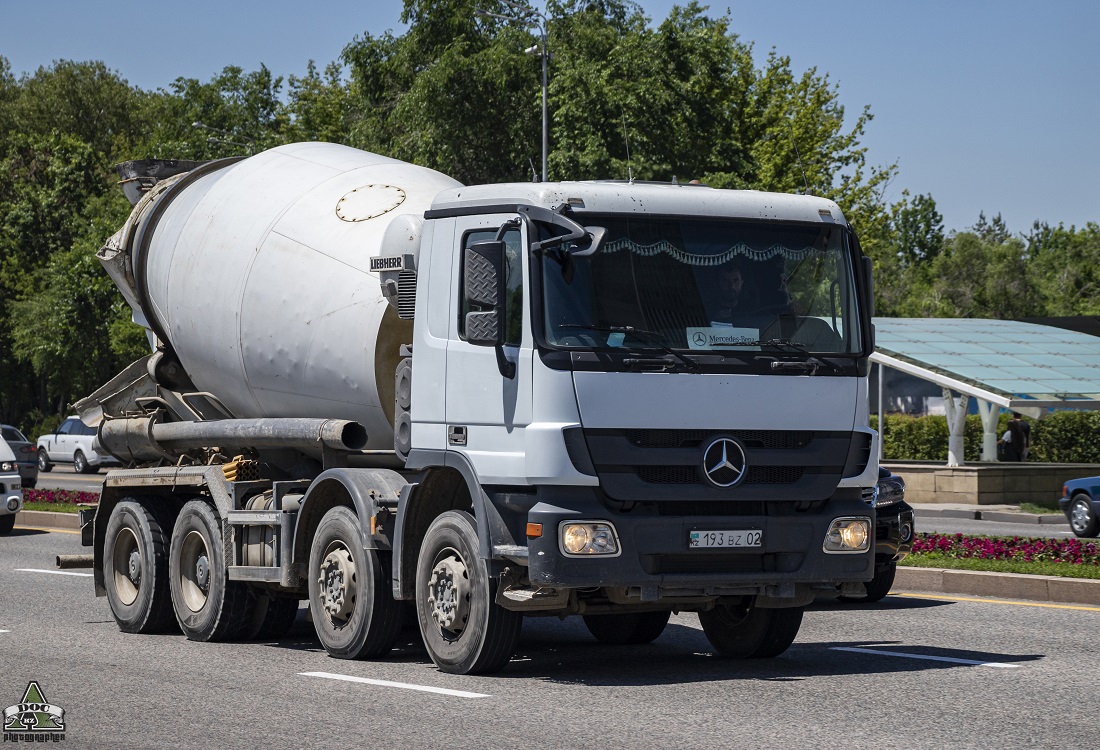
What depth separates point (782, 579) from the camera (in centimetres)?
926

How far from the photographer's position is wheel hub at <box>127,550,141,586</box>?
506 inches

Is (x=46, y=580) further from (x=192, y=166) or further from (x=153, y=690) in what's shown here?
(x=153, y=690)

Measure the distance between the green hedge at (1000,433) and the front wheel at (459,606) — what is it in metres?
34.6

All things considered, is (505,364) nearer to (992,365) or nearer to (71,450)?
(992,365)

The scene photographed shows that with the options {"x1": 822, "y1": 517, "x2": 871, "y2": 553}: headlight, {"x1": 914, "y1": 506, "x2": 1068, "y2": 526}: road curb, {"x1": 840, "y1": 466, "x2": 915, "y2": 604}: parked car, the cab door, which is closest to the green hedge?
{"x1": 914, "y1": 506, "x2": 1068, "y2": 526}: road curb

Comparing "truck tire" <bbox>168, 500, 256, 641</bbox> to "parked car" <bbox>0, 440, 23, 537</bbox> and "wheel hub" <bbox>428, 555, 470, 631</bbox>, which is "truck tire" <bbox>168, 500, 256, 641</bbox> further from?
"parked car" <bbox>0, 440, 23, 537</bbox>

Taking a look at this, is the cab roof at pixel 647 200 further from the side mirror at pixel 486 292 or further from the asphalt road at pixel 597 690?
the asphalt road at pixel 597 690

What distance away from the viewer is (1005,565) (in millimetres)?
15656

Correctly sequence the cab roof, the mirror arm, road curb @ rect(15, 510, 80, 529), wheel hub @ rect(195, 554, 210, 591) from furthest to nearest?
road curb @ rect(15, 510, 80, 529) < wheel hub @ rect(195, 554, 210, 591) < the cab roof < the mirror arm

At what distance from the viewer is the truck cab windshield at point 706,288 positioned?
8938 mm

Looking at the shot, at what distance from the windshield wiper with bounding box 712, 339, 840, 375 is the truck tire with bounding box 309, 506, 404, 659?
273 cm

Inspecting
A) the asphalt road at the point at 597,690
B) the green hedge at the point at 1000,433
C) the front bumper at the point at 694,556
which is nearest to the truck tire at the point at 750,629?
the asphalt road at the point at 597,690

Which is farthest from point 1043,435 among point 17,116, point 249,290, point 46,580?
point 17,116

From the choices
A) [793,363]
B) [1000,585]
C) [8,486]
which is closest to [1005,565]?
[1000,585]
